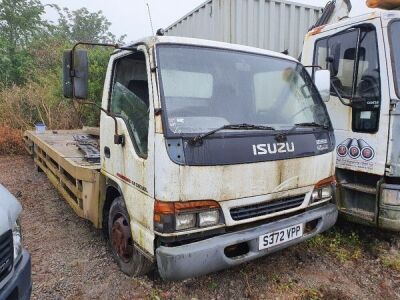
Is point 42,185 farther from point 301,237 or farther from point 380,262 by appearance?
point 380,262

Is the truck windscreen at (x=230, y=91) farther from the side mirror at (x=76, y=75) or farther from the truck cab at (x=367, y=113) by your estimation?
the side mirror at (x=76, y=75)

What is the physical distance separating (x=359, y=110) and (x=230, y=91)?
1.46m

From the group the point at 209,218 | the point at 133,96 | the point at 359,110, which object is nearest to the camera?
the point at 209,218

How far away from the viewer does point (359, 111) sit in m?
3.29

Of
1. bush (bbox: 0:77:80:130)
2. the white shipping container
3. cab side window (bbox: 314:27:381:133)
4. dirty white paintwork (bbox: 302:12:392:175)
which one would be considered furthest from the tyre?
bush (bbox: 0:77:80:130)

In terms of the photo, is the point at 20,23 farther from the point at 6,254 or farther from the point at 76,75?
the point at 6,254

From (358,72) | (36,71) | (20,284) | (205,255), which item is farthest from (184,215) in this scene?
(36,71)

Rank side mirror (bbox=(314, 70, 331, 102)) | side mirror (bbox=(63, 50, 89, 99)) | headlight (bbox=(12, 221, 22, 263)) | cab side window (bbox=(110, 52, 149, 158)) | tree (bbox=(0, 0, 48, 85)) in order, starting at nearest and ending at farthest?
headlight (bbox=(12, 221, 22, 263)) < cab side window (bbox=(110, 52, 149, 158)) < side mirror (bbox=(63, 50, 89, 99)) < side mirror (bbox=(314, 70, 331, 102)) < tree (bbox=(0, 0, 48, 85))

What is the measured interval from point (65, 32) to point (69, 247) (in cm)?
2294

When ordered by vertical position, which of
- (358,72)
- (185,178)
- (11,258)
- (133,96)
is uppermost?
→ (358,72)

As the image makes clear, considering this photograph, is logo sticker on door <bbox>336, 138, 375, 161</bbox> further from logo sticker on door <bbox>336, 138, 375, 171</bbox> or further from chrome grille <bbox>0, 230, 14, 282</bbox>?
chrome grille <bbox>0, 230, 14, 282</bbox>

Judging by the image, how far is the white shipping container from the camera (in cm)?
485

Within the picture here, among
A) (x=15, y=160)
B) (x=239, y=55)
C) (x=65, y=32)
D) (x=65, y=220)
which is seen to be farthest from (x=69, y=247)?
(x=65, y=32)

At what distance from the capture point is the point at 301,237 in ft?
8.89
